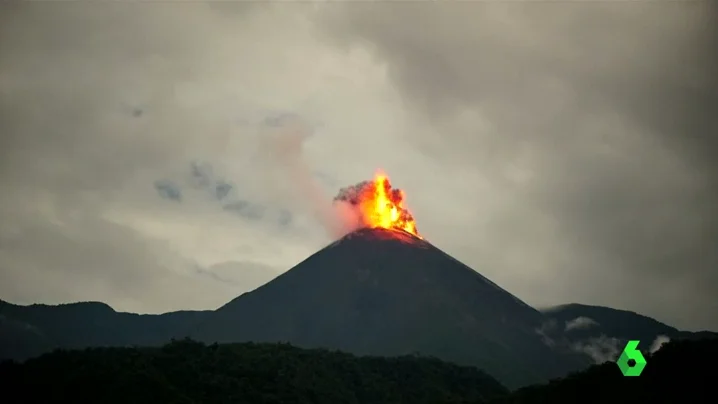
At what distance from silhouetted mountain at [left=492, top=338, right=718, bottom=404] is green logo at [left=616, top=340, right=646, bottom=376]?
0.82 meters

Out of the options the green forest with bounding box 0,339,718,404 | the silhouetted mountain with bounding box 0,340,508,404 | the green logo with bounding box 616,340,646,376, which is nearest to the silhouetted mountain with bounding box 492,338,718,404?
the green forest with bounding box 0,339,718,404

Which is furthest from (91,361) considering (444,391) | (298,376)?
(444,391)

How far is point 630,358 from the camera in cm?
7450

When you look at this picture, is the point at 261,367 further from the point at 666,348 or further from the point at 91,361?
the point at 666,348

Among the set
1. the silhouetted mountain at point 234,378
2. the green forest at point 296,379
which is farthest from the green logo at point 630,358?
the silhouetted mountain at point 234,378

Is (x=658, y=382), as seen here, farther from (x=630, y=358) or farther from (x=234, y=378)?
(x=234, y=378)

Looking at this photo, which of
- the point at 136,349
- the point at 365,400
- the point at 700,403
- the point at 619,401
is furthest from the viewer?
the point at 365,400

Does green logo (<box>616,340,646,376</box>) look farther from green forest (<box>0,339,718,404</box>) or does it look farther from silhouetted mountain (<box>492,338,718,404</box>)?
A: green forest (<box>0,339,718,404</box>)

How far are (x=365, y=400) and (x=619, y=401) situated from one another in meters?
64.1

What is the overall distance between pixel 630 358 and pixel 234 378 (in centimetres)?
6913

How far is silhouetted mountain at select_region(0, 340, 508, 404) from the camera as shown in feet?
353

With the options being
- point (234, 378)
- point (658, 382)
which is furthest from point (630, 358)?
point (234, 378)

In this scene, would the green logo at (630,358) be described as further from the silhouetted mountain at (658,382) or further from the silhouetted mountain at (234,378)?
the silhouetted mountain at (234,378)

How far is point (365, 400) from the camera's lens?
137 meters
